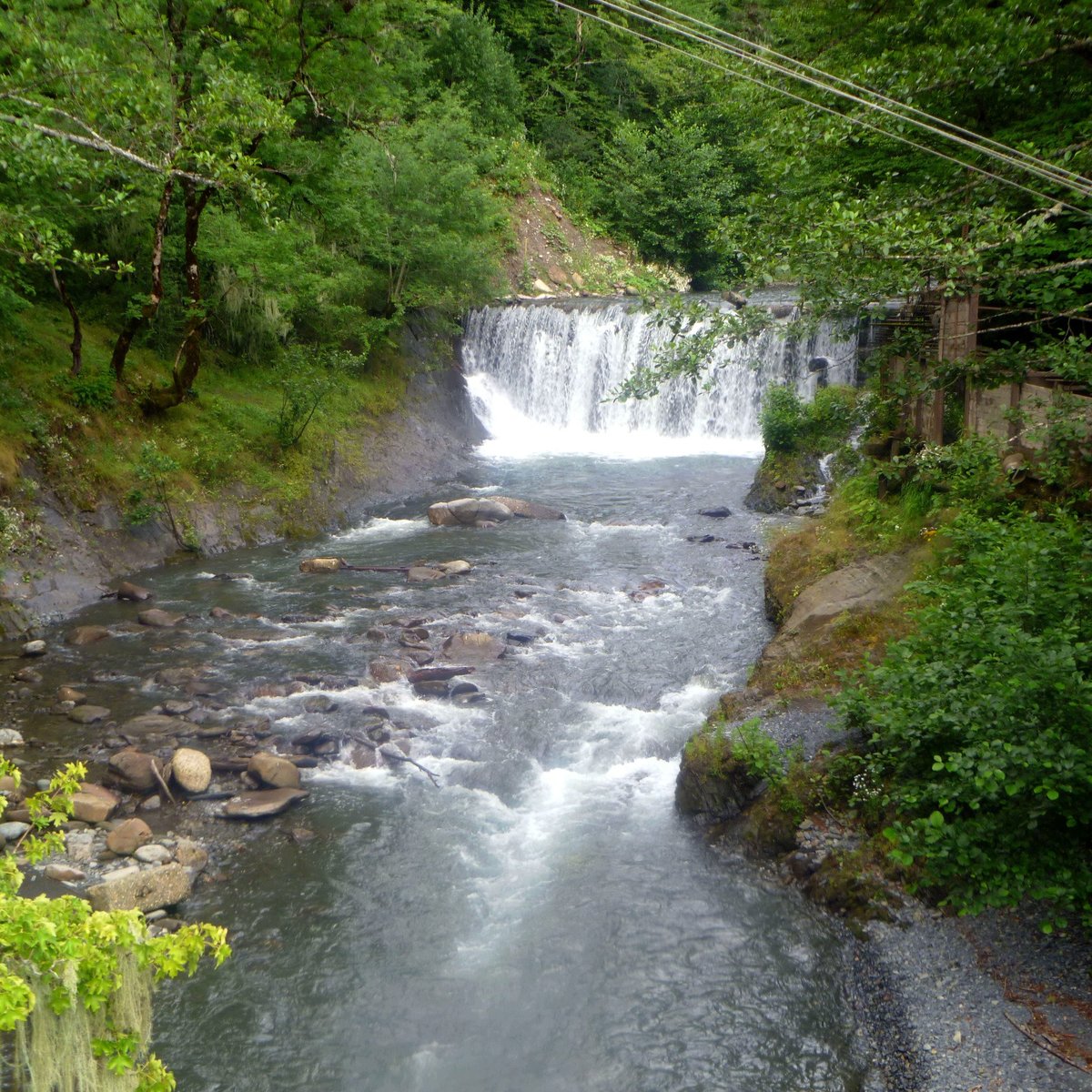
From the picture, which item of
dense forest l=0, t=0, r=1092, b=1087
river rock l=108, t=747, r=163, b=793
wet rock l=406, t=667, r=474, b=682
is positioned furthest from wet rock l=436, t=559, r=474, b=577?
river rock l=108, t=747, r=163, b=793

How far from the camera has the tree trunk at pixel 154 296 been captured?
13.7 meters

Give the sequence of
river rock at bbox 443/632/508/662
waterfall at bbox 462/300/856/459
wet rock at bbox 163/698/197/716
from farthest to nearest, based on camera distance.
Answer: waterfall at bbox 462/300/856/459 < river rock at bbox 443/632/508/662 < wet rock at bbox 163/698/197/716

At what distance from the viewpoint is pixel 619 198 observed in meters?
38.2

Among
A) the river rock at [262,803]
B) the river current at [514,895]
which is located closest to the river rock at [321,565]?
the river current at [514,895]

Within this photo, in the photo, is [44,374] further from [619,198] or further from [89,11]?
[619,198]

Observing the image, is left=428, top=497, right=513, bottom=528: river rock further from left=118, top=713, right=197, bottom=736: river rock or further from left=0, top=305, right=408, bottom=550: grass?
left=118, top=713, right=197, bottom=736: river rock

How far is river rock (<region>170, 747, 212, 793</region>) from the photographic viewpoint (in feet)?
28.1

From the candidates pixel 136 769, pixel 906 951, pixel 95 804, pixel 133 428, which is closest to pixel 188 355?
pixel 133 428

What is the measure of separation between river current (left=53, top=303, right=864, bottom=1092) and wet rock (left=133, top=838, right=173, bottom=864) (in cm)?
51

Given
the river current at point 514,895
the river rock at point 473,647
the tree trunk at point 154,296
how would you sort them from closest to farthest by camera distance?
the river current at point 514,895, the river rock at point 473,647, the tree trunk at point 154,296

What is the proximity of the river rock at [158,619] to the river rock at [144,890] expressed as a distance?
572 cm

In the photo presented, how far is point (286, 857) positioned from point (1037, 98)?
9.46m

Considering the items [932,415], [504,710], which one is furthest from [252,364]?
[932,415]

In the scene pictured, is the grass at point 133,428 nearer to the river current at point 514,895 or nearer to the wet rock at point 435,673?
the river current at point 514,895
